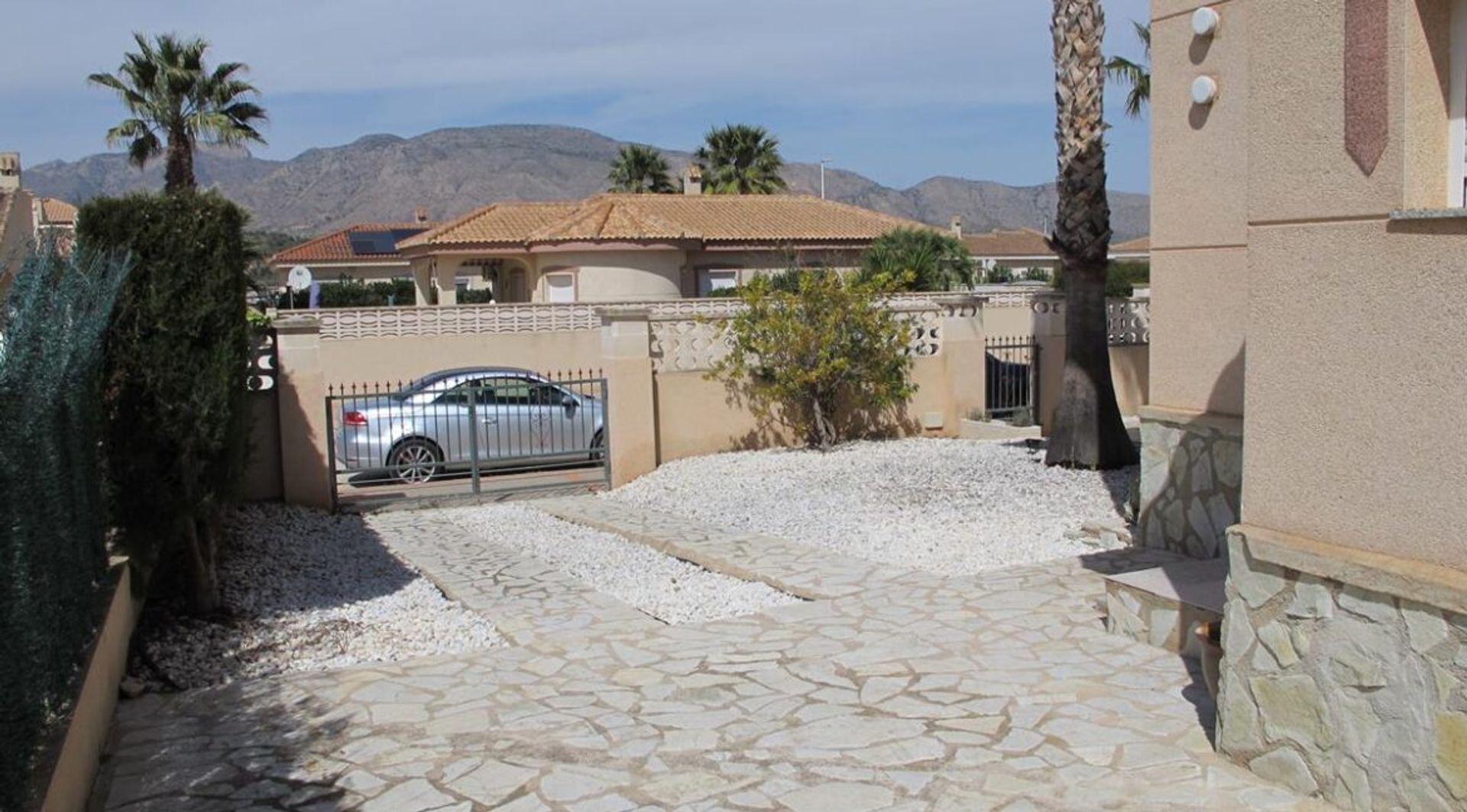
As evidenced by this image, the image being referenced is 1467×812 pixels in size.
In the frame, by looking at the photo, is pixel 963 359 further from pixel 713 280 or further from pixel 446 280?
pixel 446 280

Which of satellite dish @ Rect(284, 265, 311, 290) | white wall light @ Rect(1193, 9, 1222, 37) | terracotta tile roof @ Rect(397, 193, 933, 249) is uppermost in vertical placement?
terracotta tile roof @ Rect(397, 193, 933, 249)

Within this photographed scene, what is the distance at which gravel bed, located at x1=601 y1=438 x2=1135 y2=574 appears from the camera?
33.0 feet

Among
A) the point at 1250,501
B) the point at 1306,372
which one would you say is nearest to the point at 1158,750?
the point at 1250,501

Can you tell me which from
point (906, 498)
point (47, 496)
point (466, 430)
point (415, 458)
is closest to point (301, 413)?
point (415, 458)

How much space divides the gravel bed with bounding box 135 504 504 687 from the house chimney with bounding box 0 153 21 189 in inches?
1072

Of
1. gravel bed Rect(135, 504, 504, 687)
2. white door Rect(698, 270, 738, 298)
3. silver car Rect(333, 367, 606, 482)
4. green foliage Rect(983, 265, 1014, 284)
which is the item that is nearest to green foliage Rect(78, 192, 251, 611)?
gravel bed Rect(135, 504, 504, 687)

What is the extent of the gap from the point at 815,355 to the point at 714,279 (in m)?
23.8

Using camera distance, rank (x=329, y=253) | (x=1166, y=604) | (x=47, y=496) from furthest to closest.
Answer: (x=329, y=253) → (x=1166, y=604) → (x=47, y=496)

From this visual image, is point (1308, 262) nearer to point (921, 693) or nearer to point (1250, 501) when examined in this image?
point (1250, 501)

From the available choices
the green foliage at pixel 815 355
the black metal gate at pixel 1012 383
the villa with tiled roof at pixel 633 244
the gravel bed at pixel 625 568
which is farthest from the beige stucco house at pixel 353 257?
the gravel bed at pixel 625 568

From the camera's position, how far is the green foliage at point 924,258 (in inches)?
1138

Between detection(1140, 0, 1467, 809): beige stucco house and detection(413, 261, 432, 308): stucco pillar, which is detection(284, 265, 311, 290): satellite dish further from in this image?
detection(1140, 0, 1467, 809): beige stucco house

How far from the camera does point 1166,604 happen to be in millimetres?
6801

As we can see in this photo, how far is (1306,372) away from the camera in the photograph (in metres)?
4.69
